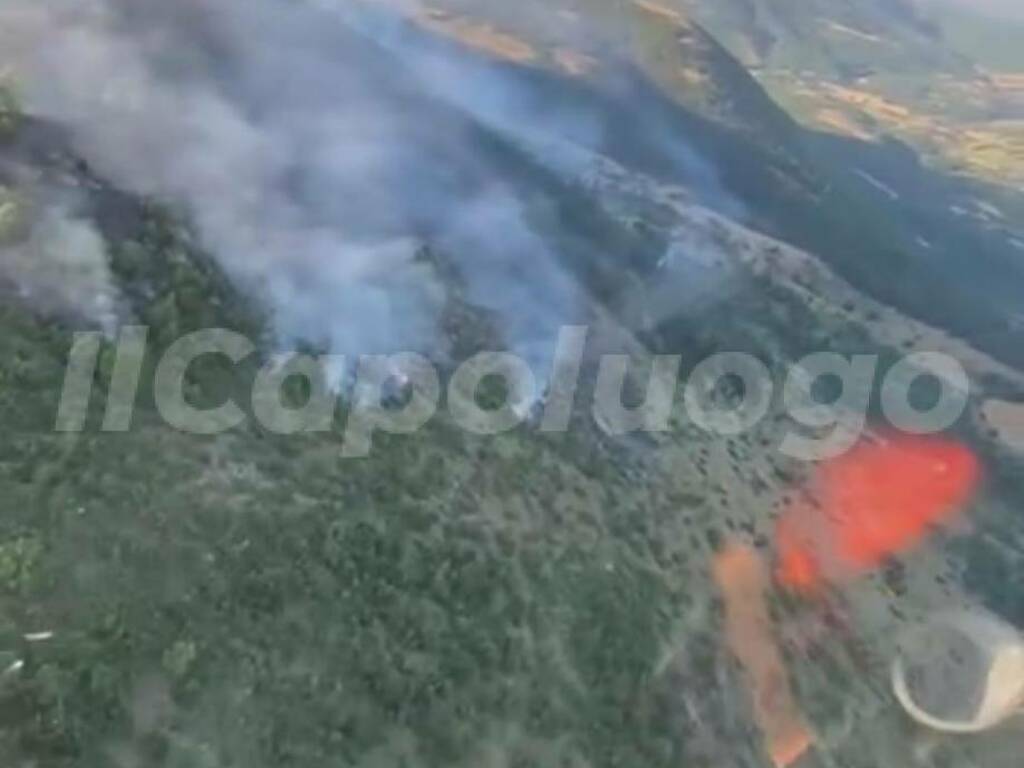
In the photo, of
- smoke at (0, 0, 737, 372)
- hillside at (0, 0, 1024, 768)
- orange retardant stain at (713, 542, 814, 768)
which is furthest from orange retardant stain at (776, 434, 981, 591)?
smoke at (0, 0, 737, 372)

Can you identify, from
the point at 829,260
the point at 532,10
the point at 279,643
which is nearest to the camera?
the point at 279,643

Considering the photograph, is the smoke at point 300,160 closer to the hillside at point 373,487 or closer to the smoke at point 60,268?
the hillside at point 373,487

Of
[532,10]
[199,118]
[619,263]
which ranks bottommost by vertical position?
[532,10]

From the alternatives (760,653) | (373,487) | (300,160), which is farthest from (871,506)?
(373,487)

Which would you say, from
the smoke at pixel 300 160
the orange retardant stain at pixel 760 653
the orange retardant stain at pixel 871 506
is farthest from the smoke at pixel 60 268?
the orange retardant stain at pixel 871 506

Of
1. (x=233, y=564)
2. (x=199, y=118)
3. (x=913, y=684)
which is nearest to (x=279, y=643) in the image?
(x=233, y=564)

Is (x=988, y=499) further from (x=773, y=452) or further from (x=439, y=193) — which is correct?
(x=439, y=193)

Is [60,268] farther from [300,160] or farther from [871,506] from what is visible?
[871,506]

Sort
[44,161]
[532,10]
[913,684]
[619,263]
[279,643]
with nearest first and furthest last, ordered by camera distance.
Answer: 1. [279,643]
2. [44,161]
3. [913,684]
4. [619,263]
5. [532,10]
